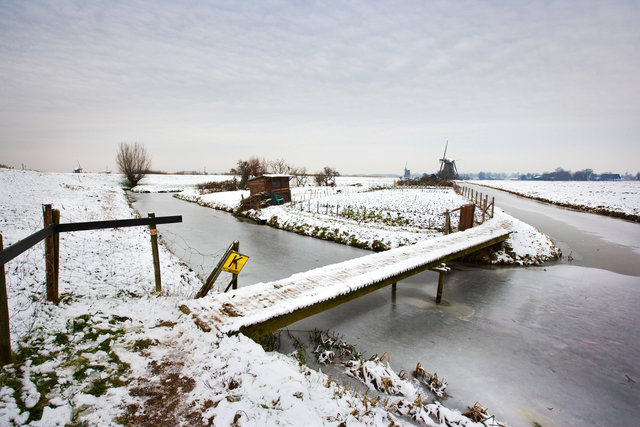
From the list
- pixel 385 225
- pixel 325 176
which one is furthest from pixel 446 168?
pixel 385 225

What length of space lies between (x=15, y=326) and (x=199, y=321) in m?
2.66

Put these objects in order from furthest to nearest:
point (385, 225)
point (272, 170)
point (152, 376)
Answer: point (272, 170)
point (385, 225)
point (152, 376)

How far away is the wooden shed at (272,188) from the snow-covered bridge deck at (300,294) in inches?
789

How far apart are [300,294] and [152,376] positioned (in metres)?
3.35

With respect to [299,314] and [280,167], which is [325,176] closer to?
[280,167]

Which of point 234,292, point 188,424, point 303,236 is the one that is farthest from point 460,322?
point 303,236

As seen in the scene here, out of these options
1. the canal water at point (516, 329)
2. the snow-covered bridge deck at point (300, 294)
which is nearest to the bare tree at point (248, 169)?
the canal water at point (516, 329)

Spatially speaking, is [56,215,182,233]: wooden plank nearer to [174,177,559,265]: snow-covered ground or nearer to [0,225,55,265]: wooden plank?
[0,225,55,265]: wooden plank

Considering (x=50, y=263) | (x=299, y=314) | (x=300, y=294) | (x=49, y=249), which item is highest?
(x=49, y=249)

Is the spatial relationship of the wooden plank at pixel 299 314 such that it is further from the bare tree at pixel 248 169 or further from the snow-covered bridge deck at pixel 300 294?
the bare tree at pixel 248 169

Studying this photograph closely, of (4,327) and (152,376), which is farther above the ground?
(4,327)

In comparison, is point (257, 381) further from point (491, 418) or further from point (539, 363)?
point (539, 363)

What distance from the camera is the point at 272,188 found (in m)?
29.7

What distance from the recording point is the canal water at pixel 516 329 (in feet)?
17.9
